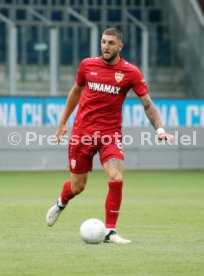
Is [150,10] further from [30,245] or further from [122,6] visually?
[30,245]

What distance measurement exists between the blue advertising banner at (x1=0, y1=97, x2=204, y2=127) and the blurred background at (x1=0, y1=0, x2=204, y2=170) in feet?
0.07

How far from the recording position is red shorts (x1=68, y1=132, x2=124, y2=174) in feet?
34.9

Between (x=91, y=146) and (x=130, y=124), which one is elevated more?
(x=91, y=146)

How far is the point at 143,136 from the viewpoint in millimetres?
23688

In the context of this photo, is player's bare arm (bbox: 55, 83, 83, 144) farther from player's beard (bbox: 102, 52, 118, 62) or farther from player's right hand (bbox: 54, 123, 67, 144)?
player's beard (bbox: 102, 52, 118, 62)

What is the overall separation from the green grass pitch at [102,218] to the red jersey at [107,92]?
117 centimetres

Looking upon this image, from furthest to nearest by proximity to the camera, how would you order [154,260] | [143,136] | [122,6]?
[122,6] → [143,136] → [154,260]

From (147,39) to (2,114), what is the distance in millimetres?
4402

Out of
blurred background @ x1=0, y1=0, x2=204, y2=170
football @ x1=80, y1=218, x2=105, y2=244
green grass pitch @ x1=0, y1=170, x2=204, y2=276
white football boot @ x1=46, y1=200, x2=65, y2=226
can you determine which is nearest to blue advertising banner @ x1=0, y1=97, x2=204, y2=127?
blurred background @ x1=0, y1=0, x2=204, y2=170

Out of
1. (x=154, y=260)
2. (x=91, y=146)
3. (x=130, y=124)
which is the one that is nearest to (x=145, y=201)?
(x=91, y=146)

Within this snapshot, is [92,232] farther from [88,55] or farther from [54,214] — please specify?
[88,55]

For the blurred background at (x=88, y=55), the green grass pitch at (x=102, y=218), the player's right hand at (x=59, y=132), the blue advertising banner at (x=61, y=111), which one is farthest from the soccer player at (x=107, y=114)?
the blue advertising banner at (x=61, y=111)

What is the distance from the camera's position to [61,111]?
2414cm

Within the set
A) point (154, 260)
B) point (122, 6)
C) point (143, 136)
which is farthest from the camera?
point (122, 6)
